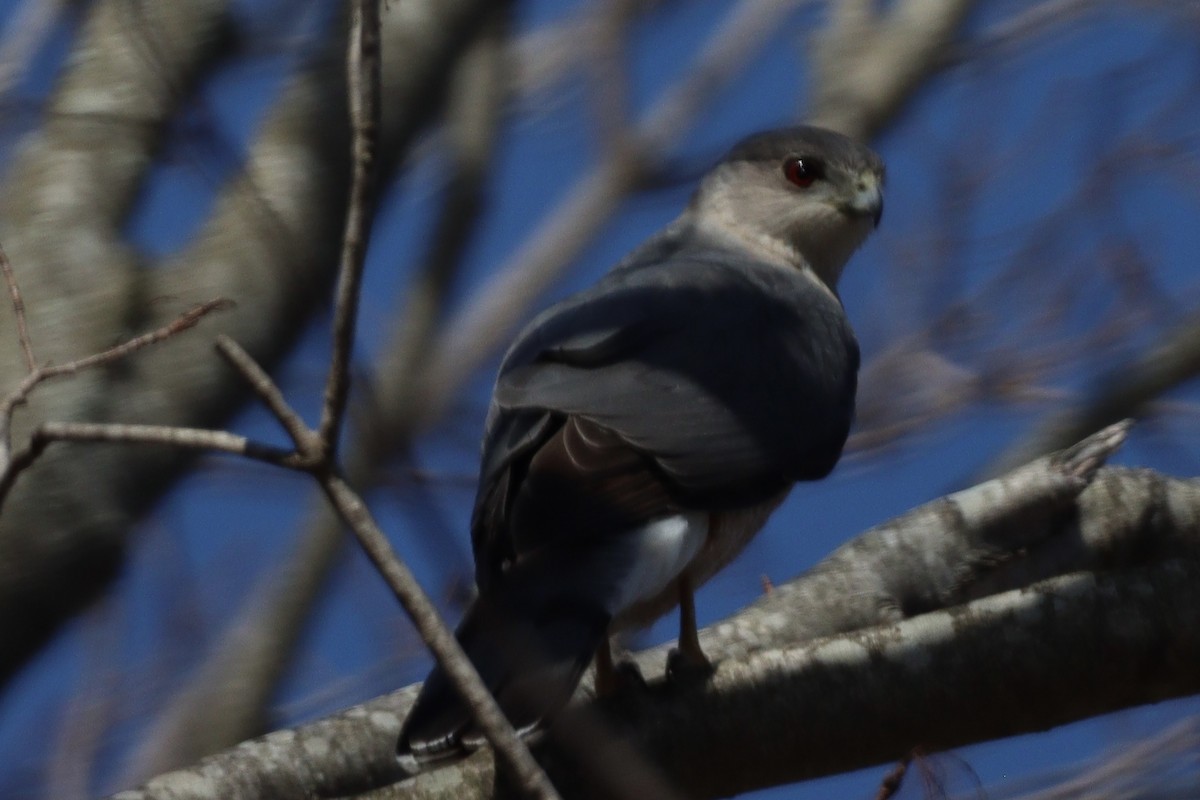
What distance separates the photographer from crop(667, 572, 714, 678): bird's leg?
2634 mm

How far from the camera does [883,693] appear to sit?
260cm

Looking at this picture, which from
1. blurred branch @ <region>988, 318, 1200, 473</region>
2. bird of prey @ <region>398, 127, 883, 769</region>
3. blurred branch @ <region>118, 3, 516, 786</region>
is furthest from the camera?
blurred branch @ <region>118, 3, 516, 786</region>

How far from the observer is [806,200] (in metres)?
4.56

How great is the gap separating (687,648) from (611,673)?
15cm

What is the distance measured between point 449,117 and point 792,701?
368 cm

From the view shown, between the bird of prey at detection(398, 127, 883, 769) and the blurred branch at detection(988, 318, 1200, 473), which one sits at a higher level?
the bird of prey at detection(398, 127, 883, 769)

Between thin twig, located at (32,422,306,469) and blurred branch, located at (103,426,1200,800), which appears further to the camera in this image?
blurred branch, located at (103,426,1200,800)

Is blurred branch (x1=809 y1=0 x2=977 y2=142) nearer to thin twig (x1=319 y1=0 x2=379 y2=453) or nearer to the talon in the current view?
the talon

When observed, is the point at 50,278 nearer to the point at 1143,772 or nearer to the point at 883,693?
the point at 883,693

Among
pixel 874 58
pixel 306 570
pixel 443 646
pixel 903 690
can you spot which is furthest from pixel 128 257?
pixel 874 58

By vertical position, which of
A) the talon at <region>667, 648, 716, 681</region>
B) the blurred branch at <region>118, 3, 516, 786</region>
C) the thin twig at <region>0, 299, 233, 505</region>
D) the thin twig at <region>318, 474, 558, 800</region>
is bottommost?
the blurred branch at <region>118, 3, 516, 786</region>

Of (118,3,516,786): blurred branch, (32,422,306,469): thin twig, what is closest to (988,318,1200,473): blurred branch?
(118,3,516,786): blurred branch

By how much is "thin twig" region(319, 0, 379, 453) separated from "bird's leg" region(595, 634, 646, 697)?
113 cm

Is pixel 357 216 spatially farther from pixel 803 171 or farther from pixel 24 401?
pixel 803 171
